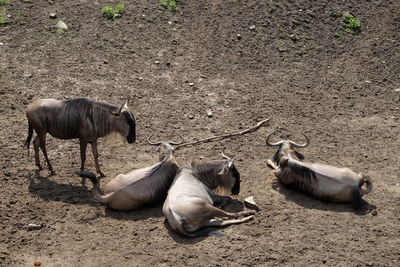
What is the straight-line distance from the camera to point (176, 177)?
10820mm

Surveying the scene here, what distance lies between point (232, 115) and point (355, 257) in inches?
231

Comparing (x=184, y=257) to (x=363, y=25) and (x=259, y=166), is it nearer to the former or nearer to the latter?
(x=259, y=166)

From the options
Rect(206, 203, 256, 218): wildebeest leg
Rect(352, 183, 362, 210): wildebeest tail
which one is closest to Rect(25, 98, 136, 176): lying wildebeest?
Rect(206, 203, 256, 218): wildebeest leg

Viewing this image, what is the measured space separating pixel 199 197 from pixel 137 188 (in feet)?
3.87

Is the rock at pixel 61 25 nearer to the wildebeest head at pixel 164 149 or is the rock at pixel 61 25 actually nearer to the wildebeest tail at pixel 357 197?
the wildebeest head at pixel 164 149

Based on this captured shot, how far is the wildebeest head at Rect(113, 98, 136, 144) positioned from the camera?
38.4 feet

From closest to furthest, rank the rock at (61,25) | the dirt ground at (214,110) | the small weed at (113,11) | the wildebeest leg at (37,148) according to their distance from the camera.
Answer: the dirt ground at (214,110) → the wildebeest leg at (37,148) → the rock at (61,25) → the small weed at (113,11)

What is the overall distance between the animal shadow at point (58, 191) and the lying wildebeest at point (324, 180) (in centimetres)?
379

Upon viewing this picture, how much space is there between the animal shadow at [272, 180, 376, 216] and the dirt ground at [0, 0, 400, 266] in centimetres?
4

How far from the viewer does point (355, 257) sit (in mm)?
9312

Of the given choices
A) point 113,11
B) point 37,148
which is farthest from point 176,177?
point 113,11

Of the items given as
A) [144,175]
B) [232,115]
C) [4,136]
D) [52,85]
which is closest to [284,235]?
[144,175]

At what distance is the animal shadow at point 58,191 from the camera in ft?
36.4

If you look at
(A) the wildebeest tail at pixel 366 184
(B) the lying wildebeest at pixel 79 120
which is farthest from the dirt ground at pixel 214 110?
(B) the lying wildebeest at pixel 79 120
